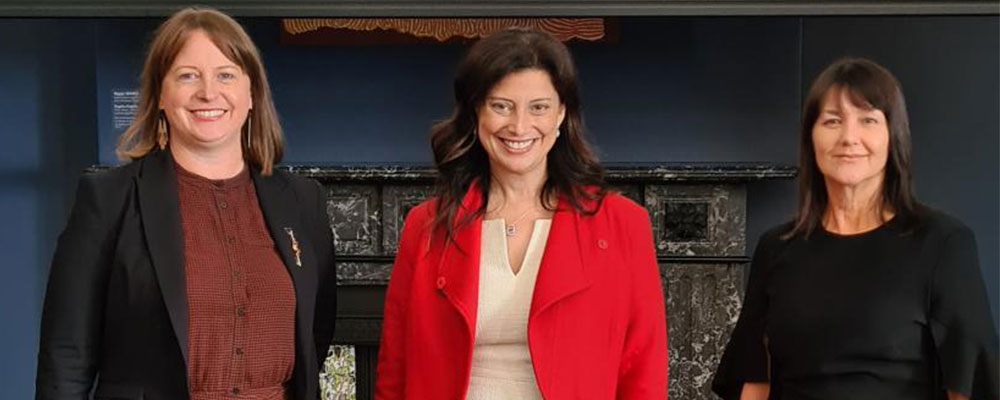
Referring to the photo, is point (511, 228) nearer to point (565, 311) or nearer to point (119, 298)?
point (565, 311)

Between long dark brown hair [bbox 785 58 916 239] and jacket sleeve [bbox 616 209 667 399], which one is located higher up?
long dark brown hair [bbox 785 58 916 239]

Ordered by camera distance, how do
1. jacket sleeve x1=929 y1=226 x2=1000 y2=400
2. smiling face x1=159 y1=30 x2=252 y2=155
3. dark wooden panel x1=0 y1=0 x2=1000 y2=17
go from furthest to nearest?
1. dark wooden panel x1=0 y1=0 x2=1000 y2=17
2. smiling face x1=159 y1=30 x2=252 y2=155
3. jacket sleeve x1=929 y1=226 x2=1000 y2=400

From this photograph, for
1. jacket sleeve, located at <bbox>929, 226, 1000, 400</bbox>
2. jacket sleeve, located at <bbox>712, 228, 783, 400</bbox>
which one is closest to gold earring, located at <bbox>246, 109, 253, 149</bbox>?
jacket sleeve, located at <bbox>712, 228, 783, 400</bbox>

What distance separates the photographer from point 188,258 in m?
1.96

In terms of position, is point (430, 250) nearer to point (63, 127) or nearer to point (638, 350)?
point (638, 350)

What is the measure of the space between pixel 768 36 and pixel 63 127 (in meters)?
2.69

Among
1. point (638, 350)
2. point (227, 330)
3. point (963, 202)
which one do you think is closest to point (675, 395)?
point (963, 202)

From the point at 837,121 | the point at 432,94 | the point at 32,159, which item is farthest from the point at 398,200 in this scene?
the point at 837,121

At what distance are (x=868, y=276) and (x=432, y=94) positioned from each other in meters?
2.62

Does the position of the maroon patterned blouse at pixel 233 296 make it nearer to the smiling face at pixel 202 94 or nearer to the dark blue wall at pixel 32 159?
the smiling face at pixel 202 94

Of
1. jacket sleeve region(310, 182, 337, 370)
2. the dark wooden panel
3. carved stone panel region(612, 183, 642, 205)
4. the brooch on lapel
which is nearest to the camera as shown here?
the brooch on lapel

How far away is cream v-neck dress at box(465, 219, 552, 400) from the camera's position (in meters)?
1.93

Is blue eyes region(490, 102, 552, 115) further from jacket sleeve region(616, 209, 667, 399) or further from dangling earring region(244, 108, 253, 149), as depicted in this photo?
dangling earring region(244, 108, 253, 149)

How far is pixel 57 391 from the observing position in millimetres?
1915
